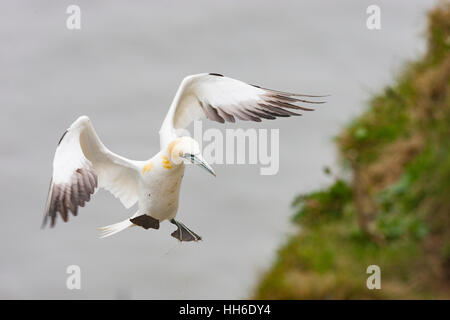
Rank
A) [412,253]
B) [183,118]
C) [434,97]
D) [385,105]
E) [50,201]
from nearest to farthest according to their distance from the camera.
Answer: [50,201] → [183,118] → [412,253] → [434,97] → [385,105]

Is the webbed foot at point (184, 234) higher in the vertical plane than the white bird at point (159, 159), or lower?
lower

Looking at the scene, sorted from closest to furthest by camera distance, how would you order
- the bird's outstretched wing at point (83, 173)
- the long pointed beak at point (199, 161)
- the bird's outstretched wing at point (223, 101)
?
1. the long pointed beak at point (199, 161)
2. the bird's outstretched wing at point (83, 173)
3. the bird's outstretched wing at point (223, 101)

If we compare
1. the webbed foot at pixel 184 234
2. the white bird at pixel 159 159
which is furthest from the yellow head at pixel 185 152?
the webbed foot at pixel 184 234

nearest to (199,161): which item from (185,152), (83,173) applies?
(185,152)

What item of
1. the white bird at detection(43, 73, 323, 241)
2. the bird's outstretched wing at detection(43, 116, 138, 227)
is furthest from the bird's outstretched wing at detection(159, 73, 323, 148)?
the bird's outstretched wing at detection(43, 116, 138, 227)

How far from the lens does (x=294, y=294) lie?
5.09 metres

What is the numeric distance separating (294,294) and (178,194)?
3.44 m

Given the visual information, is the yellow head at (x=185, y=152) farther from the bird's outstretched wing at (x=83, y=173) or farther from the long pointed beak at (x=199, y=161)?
the bird's outstretched wing at (x=83, y=173)

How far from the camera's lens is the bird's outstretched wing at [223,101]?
84.7 inches

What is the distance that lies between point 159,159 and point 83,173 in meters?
0.20

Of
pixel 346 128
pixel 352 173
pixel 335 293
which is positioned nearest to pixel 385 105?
pixel 346 128

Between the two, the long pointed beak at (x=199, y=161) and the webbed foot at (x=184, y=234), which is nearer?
the long pointed beak at (x=199, y=161)

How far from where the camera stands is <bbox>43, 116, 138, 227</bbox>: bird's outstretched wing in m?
1.78

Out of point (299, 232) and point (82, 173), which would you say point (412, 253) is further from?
point (82, 173)
